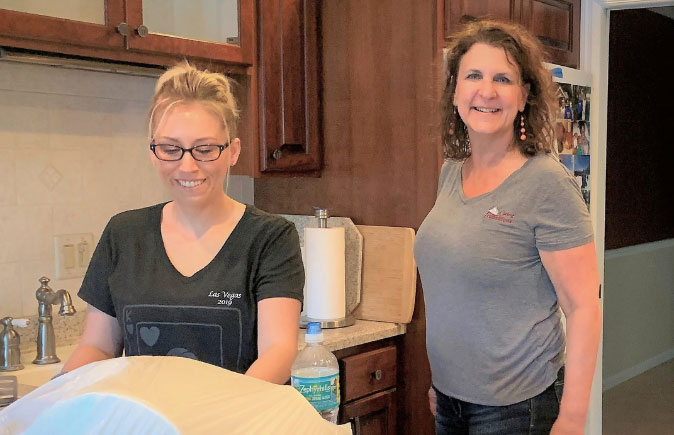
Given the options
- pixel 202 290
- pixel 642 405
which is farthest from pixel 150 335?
pixel 642 405

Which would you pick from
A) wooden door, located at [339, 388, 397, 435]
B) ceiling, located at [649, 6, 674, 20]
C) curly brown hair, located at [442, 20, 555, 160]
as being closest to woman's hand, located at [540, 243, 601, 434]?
curly brown hair, located at [442, 20, 555, 160]

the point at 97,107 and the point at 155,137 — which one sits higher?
the point at 97,107

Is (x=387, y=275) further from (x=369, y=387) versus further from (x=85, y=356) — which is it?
(x=85, y=356)

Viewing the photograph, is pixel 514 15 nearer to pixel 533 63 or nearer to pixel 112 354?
pixel 533 63

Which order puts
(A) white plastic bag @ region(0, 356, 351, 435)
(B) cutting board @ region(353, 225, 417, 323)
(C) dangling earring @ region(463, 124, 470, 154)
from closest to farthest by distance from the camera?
(A) white plastic bag @ region(0, 356, 351, 435) < (C) dangling earring @ region(463, 124, 470, 154) < (B) cutting board @ region(353, 225, 417, 323)

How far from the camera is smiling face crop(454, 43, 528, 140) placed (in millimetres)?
1618

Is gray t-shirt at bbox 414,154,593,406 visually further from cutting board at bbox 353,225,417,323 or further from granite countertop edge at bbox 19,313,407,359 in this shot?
cutting board at bbox 353,225,417,323

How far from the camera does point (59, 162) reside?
7.39 ft

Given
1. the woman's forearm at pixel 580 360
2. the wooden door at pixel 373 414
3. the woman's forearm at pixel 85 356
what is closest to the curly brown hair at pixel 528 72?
the woman's forearm at pixel 580 360

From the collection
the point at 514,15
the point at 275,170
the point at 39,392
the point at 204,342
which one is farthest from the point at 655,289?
the point at 39,392

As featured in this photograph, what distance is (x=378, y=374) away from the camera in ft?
7.99

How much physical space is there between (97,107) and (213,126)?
1139 millimetres

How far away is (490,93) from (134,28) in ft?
3.38

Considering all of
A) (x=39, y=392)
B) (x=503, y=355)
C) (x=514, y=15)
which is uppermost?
(x=514, y=15)
